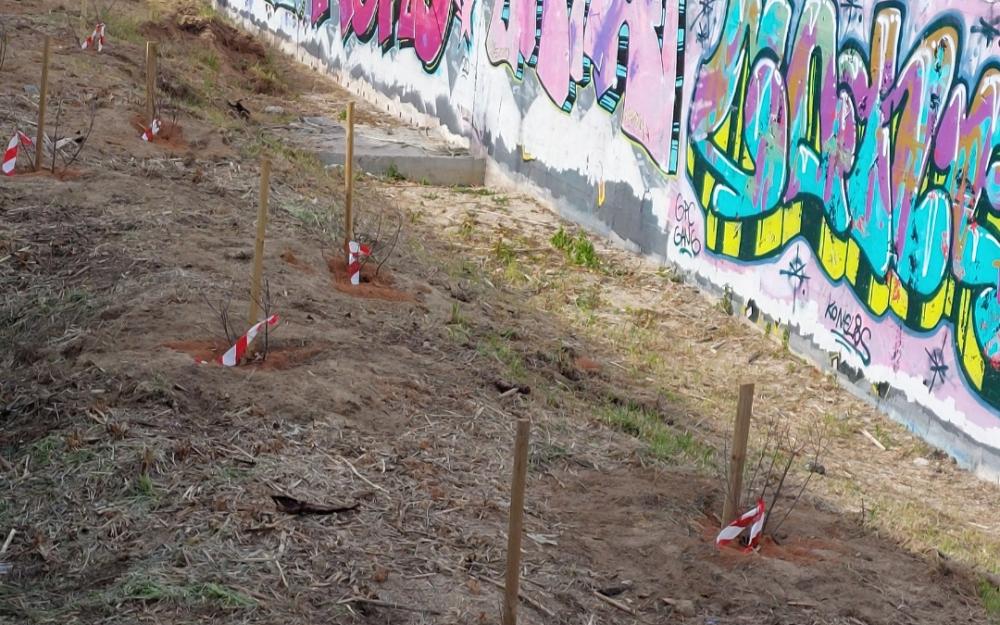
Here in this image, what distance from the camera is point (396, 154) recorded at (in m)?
13.7

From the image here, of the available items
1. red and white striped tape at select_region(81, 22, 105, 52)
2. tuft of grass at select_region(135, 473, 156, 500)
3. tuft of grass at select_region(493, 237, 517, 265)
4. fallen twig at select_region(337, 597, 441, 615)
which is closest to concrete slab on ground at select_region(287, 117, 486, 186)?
red and white striped tape at select_region(81, 22, 105, 52)

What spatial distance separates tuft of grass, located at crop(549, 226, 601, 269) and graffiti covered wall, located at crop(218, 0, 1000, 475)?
12.5 inches

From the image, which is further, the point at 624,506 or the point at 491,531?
the point at 624,506

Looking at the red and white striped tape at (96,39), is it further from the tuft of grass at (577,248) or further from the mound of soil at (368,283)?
the mound of soil at (368,283)

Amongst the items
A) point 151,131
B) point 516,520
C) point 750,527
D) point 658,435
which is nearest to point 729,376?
point 658,435

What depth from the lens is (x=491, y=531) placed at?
201 inches

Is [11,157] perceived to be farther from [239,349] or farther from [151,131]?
[239,349]

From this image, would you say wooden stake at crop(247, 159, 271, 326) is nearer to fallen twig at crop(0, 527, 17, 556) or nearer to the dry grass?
fallen twig at crop(0, 527, 17, 556)

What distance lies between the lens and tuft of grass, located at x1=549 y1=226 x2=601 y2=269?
11.4m

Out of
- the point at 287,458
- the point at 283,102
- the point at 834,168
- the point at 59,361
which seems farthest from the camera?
the point at 283,102

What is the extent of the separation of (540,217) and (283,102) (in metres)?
4.68

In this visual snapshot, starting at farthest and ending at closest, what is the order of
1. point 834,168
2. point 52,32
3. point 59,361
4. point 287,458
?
point 52,32, point 834,168, point 59,361, point 287,458

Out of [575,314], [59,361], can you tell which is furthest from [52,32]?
[59,361]

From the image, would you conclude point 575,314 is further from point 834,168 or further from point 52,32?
point 52,32
